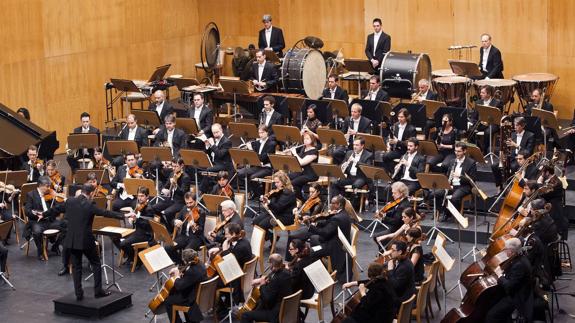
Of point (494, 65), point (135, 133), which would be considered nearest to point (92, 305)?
point (135, 133)

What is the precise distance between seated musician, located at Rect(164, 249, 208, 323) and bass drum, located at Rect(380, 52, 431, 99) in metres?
7.74

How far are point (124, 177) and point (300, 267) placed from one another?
514cm

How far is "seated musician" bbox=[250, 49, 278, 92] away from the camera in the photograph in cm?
2002

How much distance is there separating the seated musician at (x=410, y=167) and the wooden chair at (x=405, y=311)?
4415mm

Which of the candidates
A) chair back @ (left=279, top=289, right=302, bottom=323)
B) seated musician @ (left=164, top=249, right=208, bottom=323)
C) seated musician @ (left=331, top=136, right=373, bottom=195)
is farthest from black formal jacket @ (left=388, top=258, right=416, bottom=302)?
seated musician @ (left=331, top=136, right=373, bottom=195)

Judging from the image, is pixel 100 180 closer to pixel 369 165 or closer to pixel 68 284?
pixel 68 284

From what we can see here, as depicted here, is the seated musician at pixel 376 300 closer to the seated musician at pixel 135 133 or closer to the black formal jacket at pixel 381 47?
the seated musician at pixel 135 133

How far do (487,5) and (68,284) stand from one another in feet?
31.2

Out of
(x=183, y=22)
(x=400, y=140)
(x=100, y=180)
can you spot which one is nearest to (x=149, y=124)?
(x=100, y=180)

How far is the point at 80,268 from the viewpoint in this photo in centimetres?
1388

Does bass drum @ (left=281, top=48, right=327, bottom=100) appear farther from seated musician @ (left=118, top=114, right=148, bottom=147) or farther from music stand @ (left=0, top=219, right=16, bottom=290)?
music stand @ (left=0, top=219, right=16, bottom=290)

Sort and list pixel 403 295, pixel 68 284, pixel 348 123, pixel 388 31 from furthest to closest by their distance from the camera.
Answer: pixel 388 31, pixel 348 123, pixel 68 284, pixel 403 295

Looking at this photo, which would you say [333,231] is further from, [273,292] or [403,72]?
[403,72]

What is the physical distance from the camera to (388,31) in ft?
71.7
